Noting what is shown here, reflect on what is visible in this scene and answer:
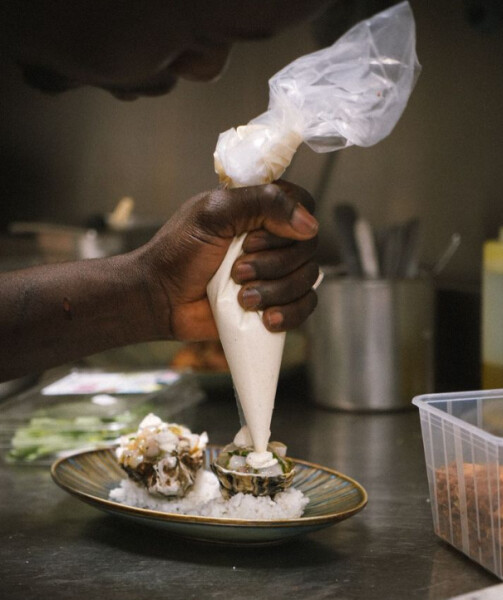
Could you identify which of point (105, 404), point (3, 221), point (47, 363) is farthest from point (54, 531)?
point (3, 221)

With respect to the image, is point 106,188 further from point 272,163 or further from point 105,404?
point 272,163

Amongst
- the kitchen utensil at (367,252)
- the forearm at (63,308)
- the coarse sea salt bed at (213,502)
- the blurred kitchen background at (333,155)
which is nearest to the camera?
the coarse sea salt bed at (213,502)

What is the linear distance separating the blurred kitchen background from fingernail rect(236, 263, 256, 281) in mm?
1062

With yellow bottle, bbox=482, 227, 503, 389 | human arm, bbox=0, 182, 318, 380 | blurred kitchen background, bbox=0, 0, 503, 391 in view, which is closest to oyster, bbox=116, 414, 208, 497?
human arm, bbox=0, 182, 318, 380

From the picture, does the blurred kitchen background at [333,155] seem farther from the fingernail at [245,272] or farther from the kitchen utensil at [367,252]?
the fingernail at [245,272]

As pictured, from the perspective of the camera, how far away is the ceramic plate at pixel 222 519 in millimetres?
1051

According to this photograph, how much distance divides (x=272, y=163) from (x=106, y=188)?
71.4 inches

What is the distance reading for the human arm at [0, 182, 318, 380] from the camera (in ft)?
3.75

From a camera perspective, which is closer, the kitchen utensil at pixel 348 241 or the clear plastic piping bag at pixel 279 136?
the clear plastic piping bag at pixel 279 136

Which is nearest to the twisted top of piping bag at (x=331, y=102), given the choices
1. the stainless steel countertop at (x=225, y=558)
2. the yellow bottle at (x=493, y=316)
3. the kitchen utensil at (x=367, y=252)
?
the stainless steel countertop at (x=225, y=558)

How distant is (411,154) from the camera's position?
7.73 feet

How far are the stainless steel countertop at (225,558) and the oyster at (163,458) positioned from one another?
0.07m

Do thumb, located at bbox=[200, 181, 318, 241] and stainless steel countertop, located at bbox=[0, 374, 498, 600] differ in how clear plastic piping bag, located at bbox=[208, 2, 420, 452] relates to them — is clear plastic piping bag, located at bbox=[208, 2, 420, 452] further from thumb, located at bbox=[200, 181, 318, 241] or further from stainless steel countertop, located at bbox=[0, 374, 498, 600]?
stainless steel countertop, located at bbox=[0, 374, 498, 600]

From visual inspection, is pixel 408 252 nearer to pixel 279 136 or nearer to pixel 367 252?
pixel 367 252
